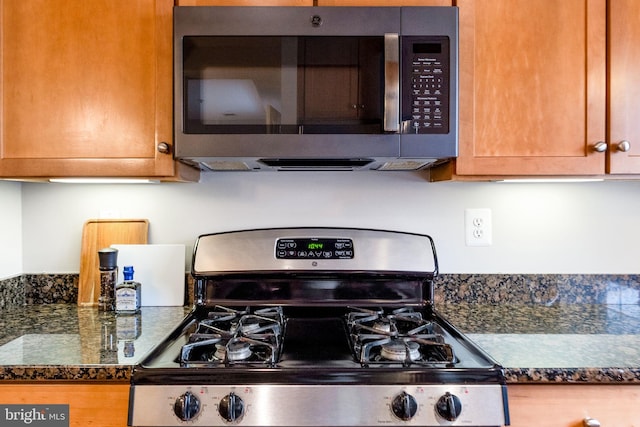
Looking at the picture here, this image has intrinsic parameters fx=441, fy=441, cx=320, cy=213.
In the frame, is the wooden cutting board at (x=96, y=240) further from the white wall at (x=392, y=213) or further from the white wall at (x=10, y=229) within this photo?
the white wall at (x=10, y=229)

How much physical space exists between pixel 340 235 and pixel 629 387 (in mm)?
827

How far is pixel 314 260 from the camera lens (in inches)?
55.4

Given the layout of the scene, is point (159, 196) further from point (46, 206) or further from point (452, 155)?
point (452, 155)

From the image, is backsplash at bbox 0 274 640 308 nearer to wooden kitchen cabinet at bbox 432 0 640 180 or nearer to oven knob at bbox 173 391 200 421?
wooden kitchen cabinet at bbox 432 0 640 180

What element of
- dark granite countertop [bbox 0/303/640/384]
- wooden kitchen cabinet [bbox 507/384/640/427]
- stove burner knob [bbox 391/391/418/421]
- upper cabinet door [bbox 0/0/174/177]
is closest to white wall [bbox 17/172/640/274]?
dark granite countertop [bbox 0/303/640/384]

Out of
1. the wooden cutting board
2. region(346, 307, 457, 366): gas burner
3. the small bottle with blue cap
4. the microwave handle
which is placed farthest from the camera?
the wooden cutting board

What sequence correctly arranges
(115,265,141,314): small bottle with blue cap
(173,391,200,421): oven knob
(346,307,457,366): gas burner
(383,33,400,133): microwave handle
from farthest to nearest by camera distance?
(115,265,141,314): small bottle with blue cap < (383,33,400,133): microwave handle < (346,307,457,366): gas burner < (173,391,200,421): oven knob

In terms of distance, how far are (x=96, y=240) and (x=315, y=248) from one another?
747 millimetres

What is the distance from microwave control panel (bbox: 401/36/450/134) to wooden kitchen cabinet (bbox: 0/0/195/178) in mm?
631

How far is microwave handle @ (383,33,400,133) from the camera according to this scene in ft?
3.66

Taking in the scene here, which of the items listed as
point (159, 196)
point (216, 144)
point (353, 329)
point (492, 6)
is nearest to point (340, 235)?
point (353, 329)

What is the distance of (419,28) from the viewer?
115cm

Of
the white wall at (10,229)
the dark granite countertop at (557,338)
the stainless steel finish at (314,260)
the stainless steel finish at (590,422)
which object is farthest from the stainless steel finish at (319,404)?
the white wall at (10,229)

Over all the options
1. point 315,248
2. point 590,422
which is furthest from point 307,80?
point 590,422
